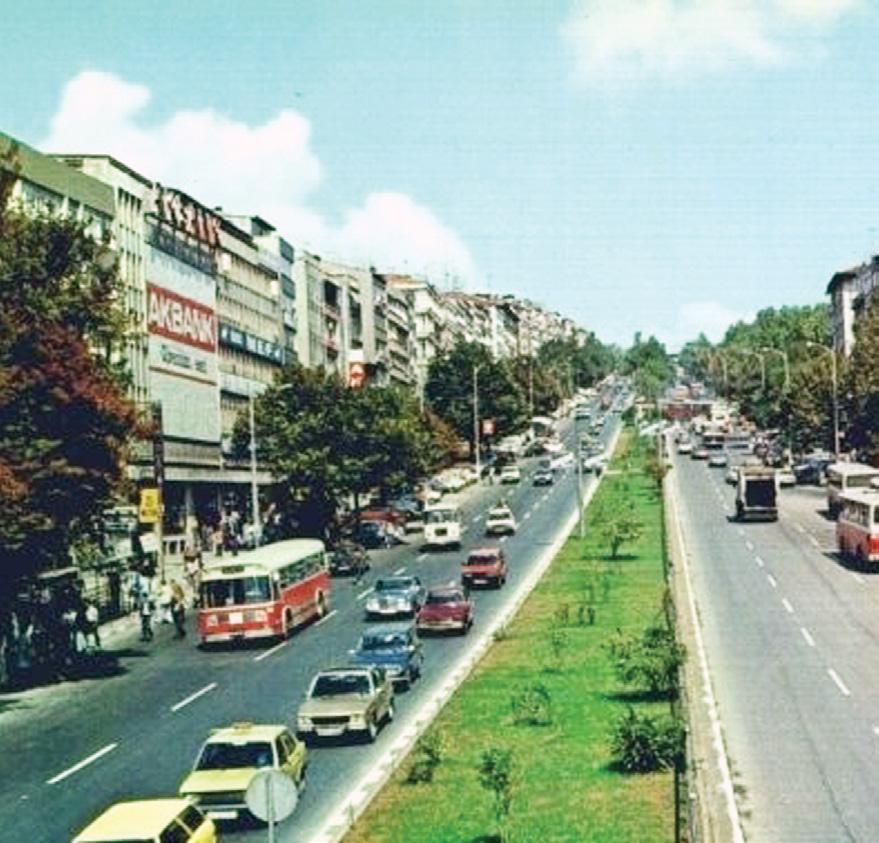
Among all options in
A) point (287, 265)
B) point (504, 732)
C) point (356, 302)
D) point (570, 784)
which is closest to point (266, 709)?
point (504, 732)

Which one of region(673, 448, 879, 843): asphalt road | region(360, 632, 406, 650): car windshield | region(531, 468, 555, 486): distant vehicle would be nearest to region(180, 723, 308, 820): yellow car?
region(673, 448, 879, 843): asphalt road

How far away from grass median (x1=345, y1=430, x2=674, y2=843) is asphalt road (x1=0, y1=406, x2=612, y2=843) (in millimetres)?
1401

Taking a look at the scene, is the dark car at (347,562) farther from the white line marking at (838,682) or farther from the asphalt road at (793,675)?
the white line marking at (838,682)

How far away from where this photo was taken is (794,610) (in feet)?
170

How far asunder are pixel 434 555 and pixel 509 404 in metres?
77.1

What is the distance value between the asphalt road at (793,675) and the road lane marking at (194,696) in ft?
42.0

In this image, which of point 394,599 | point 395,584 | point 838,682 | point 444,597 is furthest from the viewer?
point 395,584

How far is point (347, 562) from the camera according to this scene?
7188 cm

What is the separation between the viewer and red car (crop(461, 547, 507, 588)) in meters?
62.9

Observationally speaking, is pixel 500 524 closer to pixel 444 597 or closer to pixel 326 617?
pixel 326 617

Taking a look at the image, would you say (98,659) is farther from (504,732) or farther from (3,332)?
(504,732)

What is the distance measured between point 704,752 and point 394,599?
26404mm

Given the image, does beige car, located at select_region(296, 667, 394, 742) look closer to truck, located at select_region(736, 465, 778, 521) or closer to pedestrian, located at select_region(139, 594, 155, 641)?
pedestrian, located at select_region(139, 594, 155, 641)

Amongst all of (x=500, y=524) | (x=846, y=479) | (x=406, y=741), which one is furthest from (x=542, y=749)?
(x=500, y=524)
